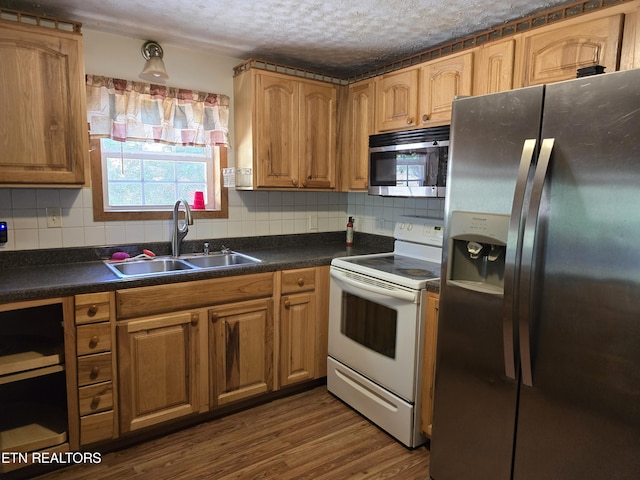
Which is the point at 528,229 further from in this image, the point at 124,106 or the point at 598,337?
the point at 124,106

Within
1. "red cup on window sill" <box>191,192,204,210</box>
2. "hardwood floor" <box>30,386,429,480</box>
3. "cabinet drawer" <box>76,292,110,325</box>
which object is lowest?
"hardwood floor" <box>30,386,429,480</box>

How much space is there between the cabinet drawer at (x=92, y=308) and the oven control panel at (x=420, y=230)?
1855 mm

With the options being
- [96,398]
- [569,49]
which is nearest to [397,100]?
[569,49]

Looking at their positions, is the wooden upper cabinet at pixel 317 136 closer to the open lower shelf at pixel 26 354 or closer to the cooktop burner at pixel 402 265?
the cooktop burner at pixel 402 265

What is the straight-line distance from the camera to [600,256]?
1.32m

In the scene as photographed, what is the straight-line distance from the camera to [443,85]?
2.38 m

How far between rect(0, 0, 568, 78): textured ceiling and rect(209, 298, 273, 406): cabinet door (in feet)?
5.14

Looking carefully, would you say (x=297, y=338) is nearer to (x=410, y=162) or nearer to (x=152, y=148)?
(x=410, y=162)

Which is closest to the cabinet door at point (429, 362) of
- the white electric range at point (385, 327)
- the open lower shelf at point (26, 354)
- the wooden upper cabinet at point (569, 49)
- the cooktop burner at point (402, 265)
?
the white electric range at point (385, 327)

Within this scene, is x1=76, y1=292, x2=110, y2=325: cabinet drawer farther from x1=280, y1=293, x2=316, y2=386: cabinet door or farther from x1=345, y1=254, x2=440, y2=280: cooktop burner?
x1=345, y1=254, x2=440, y2=280: cooktop burner

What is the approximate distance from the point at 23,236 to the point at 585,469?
2787 mm

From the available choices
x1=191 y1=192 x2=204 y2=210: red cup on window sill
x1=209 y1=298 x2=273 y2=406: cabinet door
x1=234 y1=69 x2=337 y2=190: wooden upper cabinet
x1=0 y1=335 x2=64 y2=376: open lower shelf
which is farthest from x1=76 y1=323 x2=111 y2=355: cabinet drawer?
x1=234 y1=69 x2=337 y2=190: wooden upper cabinet

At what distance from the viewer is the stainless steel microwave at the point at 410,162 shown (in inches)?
91.0

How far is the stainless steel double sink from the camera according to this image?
2.45m
